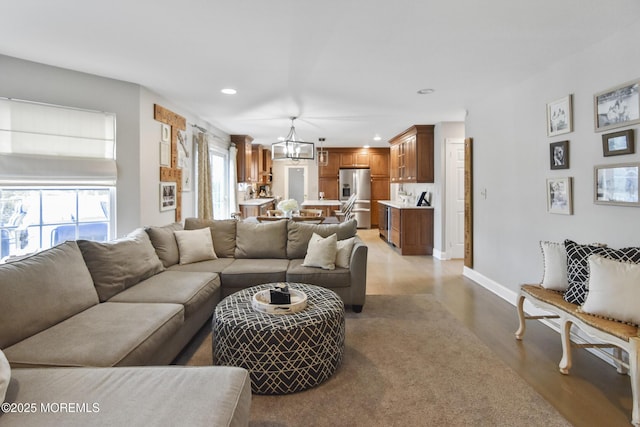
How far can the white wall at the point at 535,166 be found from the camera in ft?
8.28

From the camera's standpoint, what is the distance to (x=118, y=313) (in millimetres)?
2172

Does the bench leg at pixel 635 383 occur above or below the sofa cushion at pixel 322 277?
below

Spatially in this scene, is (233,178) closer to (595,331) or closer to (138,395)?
(138,395)

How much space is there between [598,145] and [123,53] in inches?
154

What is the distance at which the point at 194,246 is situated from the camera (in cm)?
369

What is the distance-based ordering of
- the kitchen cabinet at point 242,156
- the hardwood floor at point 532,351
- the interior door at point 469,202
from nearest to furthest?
the hardwood floor at point 532,351 < the interior door at point 469,202 < the kitchen cabinet at point 242,156

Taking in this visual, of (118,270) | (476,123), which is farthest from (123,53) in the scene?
(476,123)

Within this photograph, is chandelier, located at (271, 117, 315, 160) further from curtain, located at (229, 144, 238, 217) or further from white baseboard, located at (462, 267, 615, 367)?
white baseboard, located at (462, 267, 615, 367)

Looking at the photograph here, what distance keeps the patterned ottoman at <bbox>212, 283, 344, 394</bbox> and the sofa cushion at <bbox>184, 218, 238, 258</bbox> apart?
5.90 ft

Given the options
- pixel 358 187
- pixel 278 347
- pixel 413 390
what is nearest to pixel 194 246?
pixel 278 347

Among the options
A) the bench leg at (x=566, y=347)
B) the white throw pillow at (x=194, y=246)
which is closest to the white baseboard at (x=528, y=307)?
the bench leg at (x=566, y=347)

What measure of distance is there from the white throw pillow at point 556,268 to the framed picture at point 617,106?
3.19 ft

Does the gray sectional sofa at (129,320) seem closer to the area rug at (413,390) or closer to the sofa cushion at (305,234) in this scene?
the sofa cushion at (305,234)

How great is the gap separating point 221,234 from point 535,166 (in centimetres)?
346
